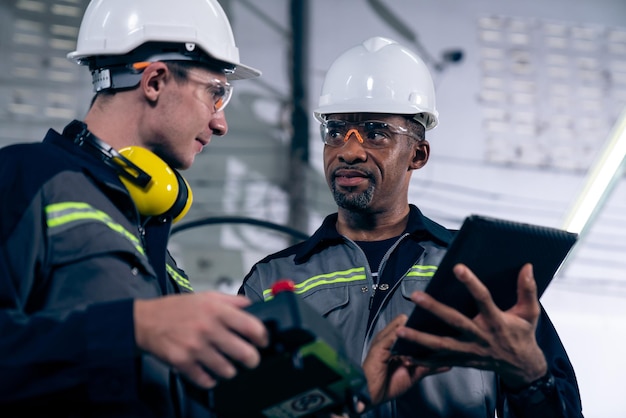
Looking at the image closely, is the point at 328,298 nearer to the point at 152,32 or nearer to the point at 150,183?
the point at 150,183

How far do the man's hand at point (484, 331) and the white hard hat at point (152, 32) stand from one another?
772mm

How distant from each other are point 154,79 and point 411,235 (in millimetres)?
1085

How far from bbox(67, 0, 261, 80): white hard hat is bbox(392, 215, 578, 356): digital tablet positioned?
747 millimetres

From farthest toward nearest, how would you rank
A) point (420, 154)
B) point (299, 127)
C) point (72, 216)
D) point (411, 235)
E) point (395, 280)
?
1. point (299, 127)
2. point (420, 154)
3. point (411, 235)
4. point (395, 280)
5. point (72, 216)

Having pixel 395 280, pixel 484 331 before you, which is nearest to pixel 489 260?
pixel 484 331

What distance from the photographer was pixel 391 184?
2.71 m

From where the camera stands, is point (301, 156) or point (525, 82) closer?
point (301, 156)

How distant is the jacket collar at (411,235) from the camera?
8.45 feet

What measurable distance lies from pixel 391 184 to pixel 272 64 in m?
3.02

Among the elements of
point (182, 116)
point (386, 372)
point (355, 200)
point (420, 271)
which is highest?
point (182, 116)

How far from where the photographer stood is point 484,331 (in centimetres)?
173

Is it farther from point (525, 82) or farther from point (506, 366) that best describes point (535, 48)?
point (506, 366)

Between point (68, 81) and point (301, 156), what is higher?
point (68, 81)

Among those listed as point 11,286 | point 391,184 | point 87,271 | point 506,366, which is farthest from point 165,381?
point 391,184
